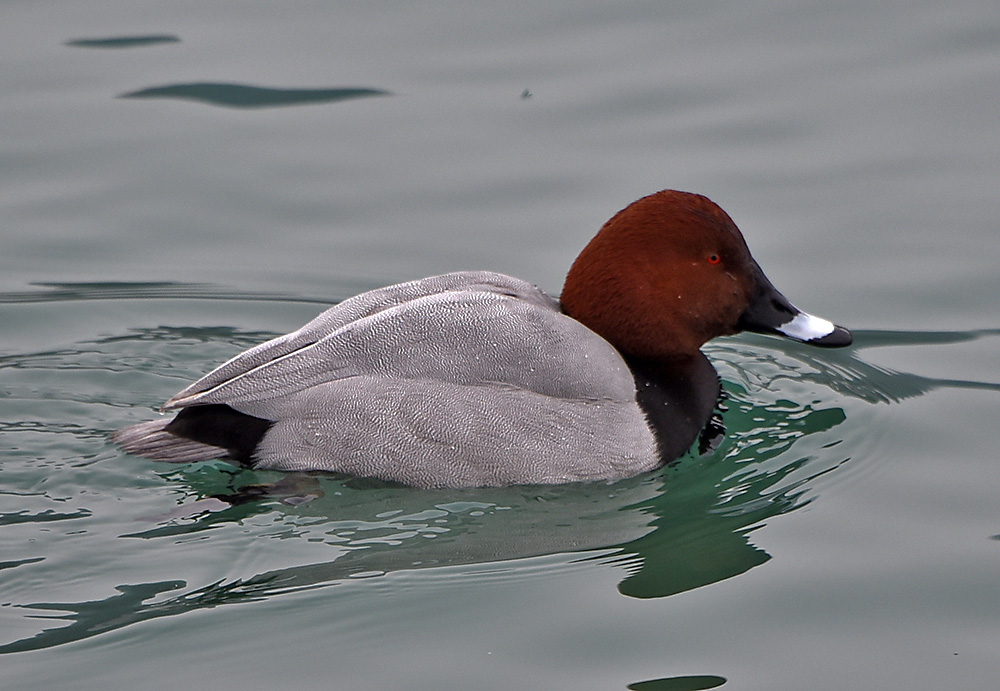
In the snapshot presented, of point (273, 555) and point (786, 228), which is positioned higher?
point (786, 228)

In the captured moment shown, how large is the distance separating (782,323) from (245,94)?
406 centimetres

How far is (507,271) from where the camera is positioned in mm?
7285

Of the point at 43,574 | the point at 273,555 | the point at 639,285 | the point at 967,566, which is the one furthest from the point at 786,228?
the point at 43,574

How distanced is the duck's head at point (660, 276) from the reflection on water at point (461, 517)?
0.54 meters

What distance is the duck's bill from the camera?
5977mm

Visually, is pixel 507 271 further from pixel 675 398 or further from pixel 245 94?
pixel 245 94

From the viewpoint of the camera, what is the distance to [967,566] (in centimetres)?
494

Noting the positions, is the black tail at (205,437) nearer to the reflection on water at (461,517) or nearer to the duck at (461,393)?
the duck at (461,393)

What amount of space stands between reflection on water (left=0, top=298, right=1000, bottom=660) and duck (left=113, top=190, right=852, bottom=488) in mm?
107

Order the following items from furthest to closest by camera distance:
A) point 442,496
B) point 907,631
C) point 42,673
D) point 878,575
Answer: point 442,496 < point 878,575 < point 907,631 < point 42,673

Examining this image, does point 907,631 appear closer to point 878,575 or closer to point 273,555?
point 878,575

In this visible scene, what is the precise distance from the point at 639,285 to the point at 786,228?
206 cm

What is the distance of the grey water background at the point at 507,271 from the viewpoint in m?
4.49

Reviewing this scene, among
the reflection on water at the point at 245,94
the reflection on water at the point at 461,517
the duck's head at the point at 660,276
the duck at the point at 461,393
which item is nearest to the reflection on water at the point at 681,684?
the reflection on water at the point at 461,517
